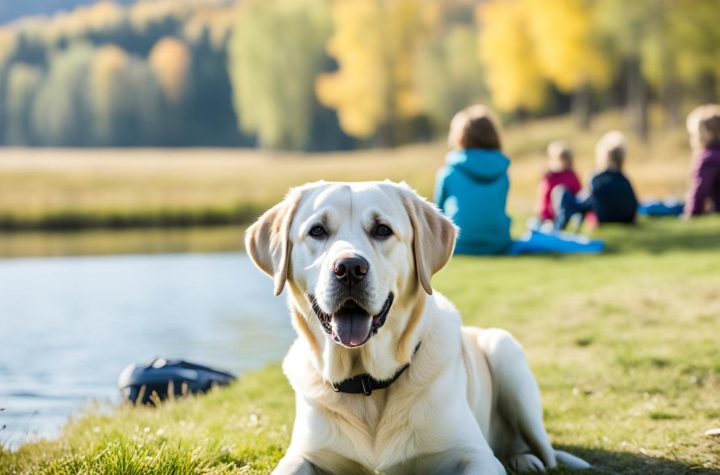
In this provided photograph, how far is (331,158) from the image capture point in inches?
1978

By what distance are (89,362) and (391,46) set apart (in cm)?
4137

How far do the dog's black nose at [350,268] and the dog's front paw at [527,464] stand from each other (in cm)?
153

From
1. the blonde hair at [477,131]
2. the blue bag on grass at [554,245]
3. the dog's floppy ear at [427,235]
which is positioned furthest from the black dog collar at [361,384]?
the blue bag on grass at [554,245]

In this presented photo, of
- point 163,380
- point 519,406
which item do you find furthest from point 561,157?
point 519,406

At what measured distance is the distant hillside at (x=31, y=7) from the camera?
12088 cm

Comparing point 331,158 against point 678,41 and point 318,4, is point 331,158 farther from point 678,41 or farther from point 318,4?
point 678,41

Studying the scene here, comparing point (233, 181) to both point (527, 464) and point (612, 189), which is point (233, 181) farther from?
point (527, 464)

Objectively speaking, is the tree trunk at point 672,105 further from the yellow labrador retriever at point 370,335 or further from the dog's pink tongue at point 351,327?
the dog's pink tongue at point 351,327

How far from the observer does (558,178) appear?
14125 mm

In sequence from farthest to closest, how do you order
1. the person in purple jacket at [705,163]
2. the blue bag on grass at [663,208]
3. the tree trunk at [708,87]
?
the tree trunk at [708,87]
the blue bag on grass at [663,208]
the person in purple jacket at [705,163]

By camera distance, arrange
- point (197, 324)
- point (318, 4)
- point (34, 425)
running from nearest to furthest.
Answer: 1. point (34, 425)
2. point (197, 324)
3. point (318, 4)

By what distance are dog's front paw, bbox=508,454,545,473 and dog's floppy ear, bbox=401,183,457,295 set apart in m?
1.14

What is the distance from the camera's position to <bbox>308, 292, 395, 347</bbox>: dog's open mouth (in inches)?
153

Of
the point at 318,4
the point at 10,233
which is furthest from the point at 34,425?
the point at 318,4
